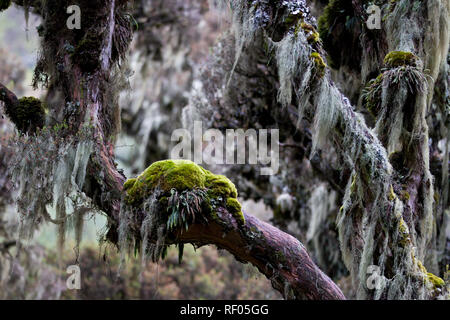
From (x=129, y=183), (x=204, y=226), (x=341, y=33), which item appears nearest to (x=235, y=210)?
(x=204, y=226)

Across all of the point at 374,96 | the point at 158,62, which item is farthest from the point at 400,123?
the point at 158,62

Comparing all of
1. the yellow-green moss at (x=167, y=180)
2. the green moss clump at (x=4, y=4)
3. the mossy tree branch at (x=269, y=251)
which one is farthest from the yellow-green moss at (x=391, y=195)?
the green moss clump at (x=4, y=4)

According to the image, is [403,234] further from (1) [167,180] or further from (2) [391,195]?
(1) [167,180]

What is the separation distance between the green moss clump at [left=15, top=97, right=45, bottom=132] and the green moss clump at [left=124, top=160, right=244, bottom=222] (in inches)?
50.0

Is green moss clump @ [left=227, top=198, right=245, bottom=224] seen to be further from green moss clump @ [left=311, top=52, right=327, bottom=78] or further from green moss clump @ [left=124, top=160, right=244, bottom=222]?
green moss clump @ [left=311, top=52, right=327, bottom=78]

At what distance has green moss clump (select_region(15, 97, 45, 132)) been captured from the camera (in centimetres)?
521

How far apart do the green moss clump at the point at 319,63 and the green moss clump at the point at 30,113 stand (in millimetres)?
2687

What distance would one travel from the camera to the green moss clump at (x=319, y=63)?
16.8 ft

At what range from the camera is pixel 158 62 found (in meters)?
14.2

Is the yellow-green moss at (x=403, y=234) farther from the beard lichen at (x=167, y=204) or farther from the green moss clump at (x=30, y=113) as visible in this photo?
the green moss clump at (x=30, y=113)

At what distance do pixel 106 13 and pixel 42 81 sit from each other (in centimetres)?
96

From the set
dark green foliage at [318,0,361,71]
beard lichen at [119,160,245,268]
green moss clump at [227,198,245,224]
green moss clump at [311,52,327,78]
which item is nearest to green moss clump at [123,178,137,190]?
beard lichen at [119,160,245,268]
